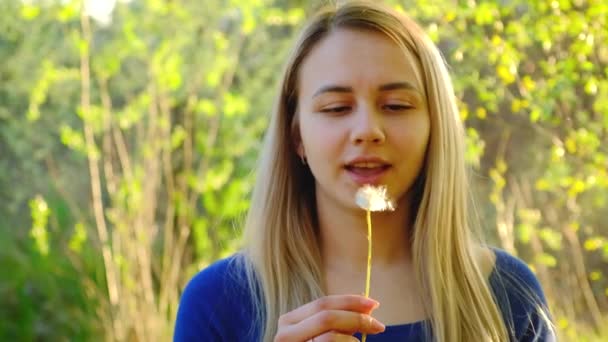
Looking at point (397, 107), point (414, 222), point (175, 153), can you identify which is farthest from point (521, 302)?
point (175, 153)

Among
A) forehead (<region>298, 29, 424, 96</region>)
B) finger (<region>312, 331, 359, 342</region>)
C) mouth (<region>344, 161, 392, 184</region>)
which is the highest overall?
forehead (<region>298, 29, 424, 96</region>)

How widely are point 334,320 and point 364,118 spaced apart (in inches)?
18.8

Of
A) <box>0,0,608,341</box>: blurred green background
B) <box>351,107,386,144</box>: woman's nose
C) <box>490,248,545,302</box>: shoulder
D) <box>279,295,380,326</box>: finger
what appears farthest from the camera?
<box>0,0,608,341</box>: blurred green background

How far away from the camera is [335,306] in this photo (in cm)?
143

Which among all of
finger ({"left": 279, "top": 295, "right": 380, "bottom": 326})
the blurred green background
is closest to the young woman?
finger ({"left": 279, "top": 295, "right": 380, "bottom": 326})

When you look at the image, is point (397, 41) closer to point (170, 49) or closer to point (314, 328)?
point (314, 328)

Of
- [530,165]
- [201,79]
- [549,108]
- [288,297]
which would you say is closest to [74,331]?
[201,79]

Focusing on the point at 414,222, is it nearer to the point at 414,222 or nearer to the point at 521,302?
the point at 414,222

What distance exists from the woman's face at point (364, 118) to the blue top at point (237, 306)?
1.02 ft

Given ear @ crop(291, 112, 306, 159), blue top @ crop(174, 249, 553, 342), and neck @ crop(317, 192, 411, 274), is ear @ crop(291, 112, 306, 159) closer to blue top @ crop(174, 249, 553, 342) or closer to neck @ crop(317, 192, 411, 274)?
neck @ crop(317, 192, 411, 274)

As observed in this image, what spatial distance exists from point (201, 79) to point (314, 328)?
4075 millimetres

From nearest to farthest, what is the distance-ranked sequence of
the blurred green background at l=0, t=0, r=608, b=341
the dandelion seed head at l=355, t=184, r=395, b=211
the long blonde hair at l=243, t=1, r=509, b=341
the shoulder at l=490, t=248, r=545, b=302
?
the dandelion seed head at l=355, t=184, r=395, b=211, the long blonde hair at l=243, t=1, r=509, b=341, the shoulder at l=490, t=248, r=545, b=302, the blurred green background at l=0, t=0, r=608, b=341

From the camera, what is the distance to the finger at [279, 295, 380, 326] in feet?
4.58

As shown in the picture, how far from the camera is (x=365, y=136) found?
1740 millimetres
